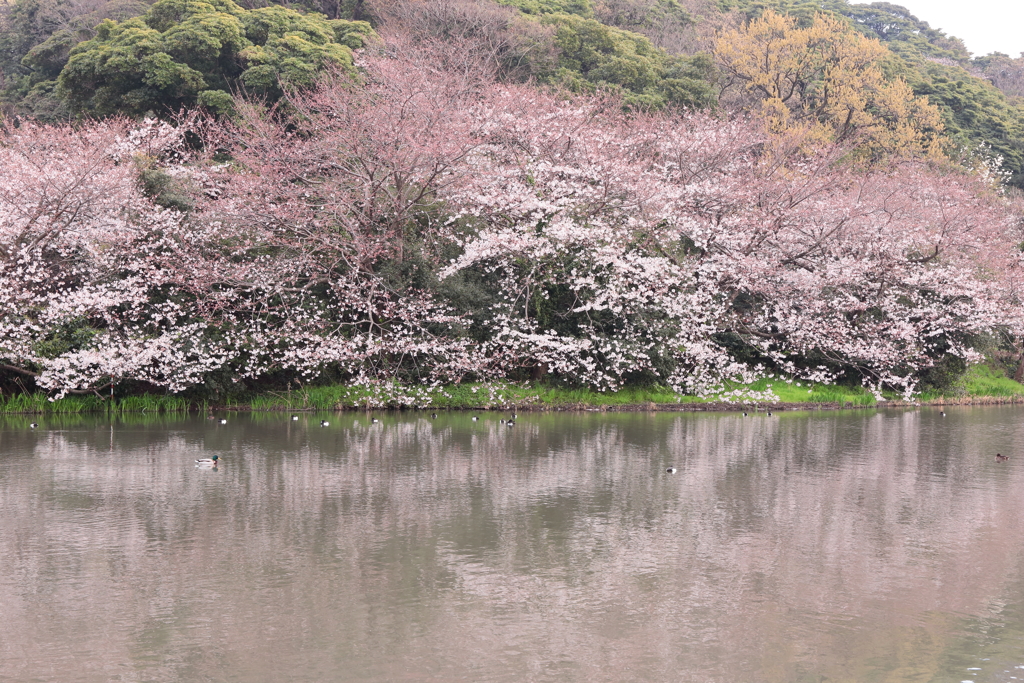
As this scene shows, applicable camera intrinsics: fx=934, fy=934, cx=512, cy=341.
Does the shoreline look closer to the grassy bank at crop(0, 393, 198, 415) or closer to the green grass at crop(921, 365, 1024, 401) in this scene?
the grassy bank at crop(0, 393, 198, 415)

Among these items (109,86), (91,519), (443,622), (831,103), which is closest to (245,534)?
(91,519)

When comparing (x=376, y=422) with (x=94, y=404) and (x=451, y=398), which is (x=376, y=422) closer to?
(x=451, y=398)

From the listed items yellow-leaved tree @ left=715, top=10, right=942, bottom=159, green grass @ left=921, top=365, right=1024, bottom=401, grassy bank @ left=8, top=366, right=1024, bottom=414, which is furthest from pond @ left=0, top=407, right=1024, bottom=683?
yellow-leaved tree @ left=715, top=10, right=942, bottom=159

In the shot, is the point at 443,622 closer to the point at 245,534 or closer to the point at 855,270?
the point at 245,534

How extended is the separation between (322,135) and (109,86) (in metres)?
11.3

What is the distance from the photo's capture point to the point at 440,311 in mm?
20547

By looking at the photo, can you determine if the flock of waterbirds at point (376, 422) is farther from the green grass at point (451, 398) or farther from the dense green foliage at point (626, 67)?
the dense green foliage at point (626, 67)

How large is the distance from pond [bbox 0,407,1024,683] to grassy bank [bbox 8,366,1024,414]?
474 centimetres

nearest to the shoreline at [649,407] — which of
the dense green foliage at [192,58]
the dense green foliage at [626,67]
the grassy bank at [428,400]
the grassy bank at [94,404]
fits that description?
the grassy bank at [428,400]

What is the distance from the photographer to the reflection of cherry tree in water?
19766 mm

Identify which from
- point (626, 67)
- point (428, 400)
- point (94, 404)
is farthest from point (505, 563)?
point (626, 67)

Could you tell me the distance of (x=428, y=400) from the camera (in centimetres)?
2067

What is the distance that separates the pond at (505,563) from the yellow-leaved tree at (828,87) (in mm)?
23741

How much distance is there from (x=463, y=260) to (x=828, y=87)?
22776 millimetres
